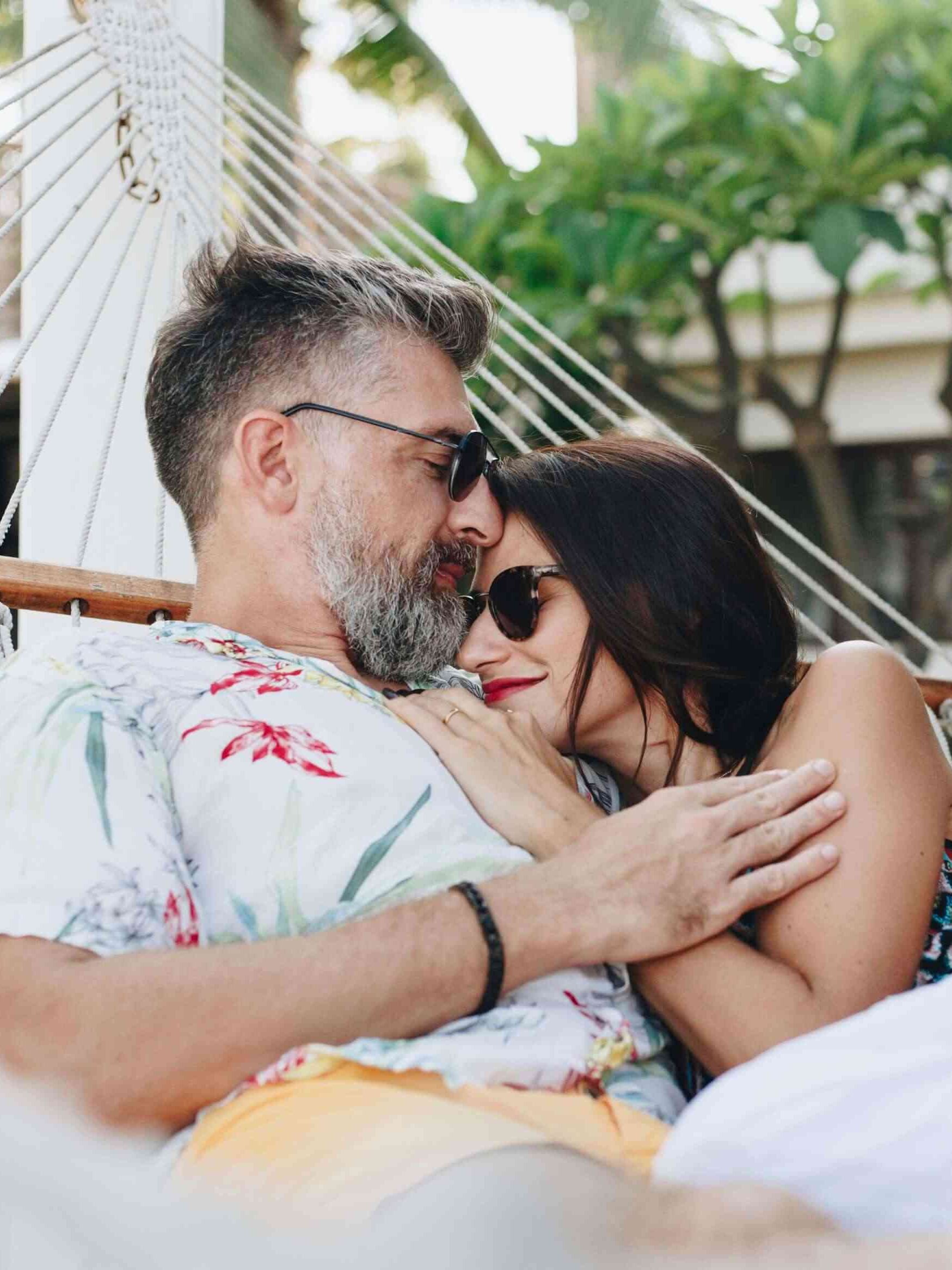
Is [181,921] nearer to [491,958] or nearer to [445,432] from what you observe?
[491,958]

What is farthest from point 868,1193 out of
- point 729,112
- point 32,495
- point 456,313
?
point 729,112

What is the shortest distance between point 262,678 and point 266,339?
1.93 ft

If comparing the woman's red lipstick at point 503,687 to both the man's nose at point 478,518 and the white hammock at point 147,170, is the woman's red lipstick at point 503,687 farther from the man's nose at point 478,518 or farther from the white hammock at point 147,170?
the white hammock at point 147,170

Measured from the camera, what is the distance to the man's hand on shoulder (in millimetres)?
1417

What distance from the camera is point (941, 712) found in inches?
92.2

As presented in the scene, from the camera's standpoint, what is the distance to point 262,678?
5.38 ft

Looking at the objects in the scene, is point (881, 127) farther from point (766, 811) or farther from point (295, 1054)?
point (295, 1054)

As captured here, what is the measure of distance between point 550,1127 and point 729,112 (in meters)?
6.12

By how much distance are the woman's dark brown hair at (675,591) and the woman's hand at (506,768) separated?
16 cm

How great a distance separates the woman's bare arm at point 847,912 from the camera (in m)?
1.43

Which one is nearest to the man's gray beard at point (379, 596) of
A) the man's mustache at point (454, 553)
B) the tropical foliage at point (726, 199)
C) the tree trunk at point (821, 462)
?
the man's mustache at point (454, 553)

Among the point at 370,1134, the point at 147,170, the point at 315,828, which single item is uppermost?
the point at 147,170

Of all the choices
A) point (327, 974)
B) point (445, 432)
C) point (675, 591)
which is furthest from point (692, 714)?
point (327, 974)

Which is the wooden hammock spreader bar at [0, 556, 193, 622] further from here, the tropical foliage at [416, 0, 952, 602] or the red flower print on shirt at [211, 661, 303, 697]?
the tropical foliage at [416, 0, 952, 602]
